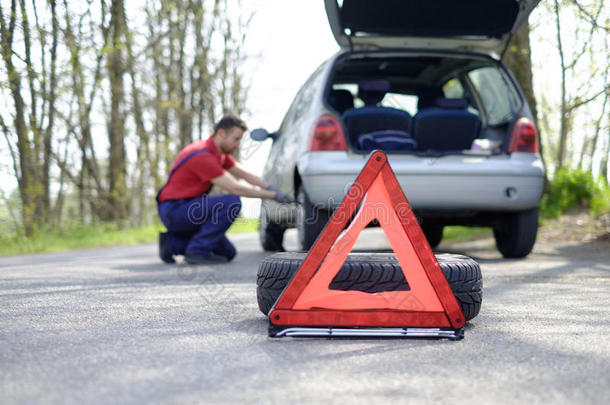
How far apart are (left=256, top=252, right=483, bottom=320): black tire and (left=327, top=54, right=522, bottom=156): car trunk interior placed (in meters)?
2.27

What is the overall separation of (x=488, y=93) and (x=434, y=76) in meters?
0.67

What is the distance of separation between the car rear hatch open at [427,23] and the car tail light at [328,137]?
2.93ft

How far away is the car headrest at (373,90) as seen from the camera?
5555 mm

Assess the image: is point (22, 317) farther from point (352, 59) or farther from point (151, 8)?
point (151, 8)

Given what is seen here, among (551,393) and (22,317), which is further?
(22,317)

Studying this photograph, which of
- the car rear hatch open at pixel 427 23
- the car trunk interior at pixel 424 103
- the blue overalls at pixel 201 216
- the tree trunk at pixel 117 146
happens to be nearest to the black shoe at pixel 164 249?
the blue overalls at pixel 201 216

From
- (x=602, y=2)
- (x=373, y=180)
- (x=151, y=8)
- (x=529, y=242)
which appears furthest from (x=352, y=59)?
(x=151, y=8)

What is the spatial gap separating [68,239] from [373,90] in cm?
713

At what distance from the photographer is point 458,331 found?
8.04ft

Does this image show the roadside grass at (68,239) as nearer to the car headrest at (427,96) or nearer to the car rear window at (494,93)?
the car headrest at (427,96)

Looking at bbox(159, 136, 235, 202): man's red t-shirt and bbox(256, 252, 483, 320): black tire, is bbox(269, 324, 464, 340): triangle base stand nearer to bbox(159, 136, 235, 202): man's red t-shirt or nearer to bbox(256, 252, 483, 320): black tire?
bbox(256, 252, 483, 320): black tire

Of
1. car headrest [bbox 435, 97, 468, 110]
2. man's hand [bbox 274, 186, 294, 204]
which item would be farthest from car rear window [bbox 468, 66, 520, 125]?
man's hand [bbox 274, 186, 294, 204]

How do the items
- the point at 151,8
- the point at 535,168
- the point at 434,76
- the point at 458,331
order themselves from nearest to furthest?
the point at 458,331 < the point at 535,168 < the point at 434,76 < the point at 151,8

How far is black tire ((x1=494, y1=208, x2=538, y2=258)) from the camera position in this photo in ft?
18.1
